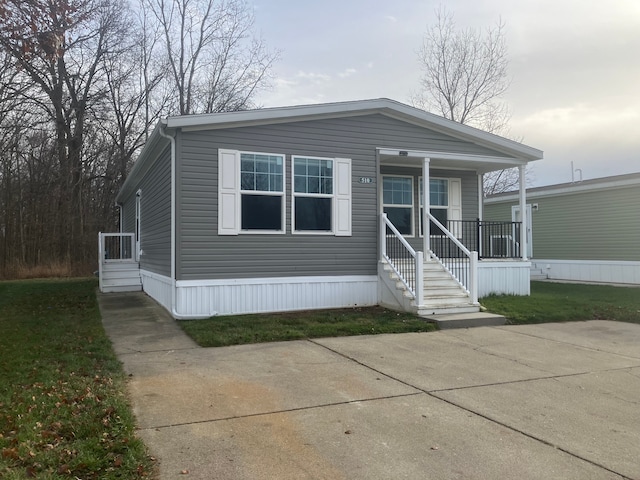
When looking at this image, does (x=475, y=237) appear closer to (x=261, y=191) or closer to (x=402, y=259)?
(x=402, y=259)

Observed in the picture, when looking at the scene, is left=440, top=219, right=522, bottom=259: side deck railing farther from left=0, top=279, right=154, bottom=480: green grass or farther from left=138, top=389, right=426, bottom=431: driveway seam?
left=0, top=279, right=154, bottom=480: green grass

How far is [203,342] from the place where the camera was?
280 inches

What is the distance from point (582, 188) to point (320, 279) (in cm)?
1186

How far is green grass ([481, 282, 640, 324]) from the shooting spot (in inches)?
378

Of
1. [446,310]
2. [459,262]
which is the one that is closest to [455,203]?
[459,262]

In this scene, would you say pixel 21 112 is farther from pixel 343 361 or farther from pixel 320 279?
pixel 343 361

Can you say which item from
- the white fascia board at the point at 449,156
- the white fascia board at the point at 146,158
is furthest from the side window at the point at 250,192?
the white fascia board at the point at 449,156

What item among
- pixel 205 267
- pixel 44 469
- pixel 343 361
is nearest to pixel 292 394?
pixel 343 361

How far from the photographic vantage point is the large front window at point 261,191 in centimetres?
955

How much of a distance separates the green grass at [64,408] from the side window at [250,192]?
2.94 meters

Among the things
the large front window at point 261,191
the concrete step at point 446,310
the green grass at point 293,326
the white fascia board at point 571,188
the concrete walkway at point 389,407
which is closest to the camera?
the concrete walkway at point 389,407

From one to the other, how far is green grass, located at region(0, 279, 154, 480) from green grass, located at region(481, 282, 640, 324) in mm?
7010

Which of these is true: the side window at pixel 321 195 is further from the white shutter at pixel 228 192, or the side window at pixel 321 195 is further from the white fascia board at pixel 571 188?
the white fascia board at pixel 571 188

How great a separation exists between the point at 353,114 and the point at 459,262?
3.88 metres
